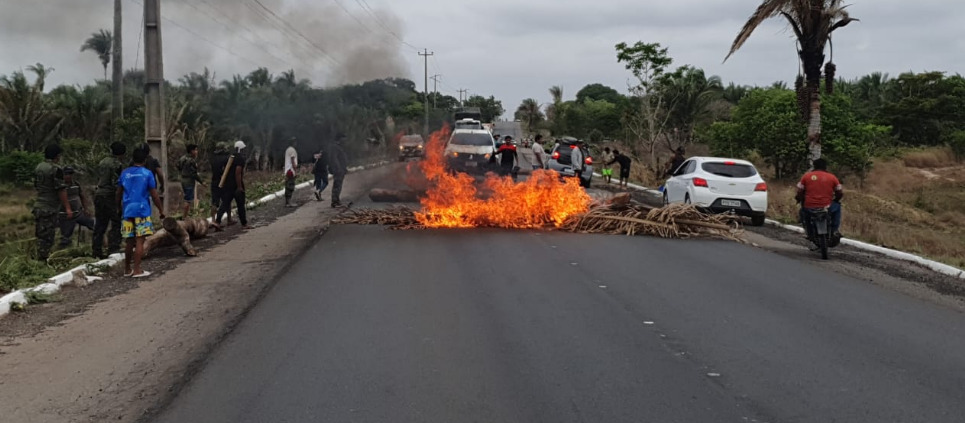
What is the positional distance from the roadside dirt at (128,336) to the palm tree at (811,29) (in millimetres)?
13014

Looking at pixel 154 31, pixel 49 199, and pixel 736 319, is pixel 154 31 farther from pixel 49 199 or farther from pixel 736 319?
pixel 736 319

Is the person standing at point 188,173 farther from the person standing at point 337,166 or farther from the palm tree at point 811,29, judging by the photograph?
the palm tree at point 811,29

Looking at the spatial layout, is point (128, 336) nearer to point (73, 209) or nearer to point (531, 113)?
point (73, 209)

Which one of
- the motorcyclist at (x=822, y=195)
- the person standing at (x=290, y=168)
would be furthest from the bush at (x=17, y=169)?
the motorcyclist at (x=822, y=195)

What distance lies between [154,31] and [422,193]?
7.74 metres

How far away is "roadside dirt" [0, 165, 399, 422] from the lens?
5.04 metres

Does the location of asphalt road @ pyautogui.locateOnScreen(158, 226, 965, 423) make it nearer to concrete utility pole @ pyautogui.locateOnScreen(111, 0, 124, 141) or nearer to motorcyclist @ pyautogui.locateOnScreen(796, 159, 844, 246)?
motorcyclist @ pyautogui.locateOnScreen(796, 159, 844, 246)

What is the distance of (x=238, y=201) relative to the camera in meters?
14.7

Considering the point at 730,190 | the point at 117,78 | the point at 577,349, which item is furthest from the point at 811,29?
the point at 117,78

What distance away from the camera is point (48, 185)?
423 inches

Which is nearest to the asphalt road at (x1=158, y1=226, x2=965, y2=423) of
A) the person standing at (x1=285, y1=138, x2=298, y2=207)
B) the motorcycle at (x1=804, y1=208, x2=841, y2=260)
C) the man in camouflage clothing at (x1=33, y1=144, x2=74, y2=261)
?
the motorcycle at (x1=804, y1=208, x2=841, y2=260)

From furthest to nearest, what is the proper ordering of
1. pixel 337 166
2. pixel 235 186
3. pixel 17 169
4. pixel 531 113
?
pixel 531 113
pixel 17 169
pixel 337 166
pixel 235 186

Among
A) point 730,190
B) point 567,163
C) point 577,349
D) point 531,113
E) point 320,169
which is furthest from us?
point 531,113

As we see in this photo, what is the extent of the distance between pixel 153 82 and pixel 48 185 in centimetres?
424
